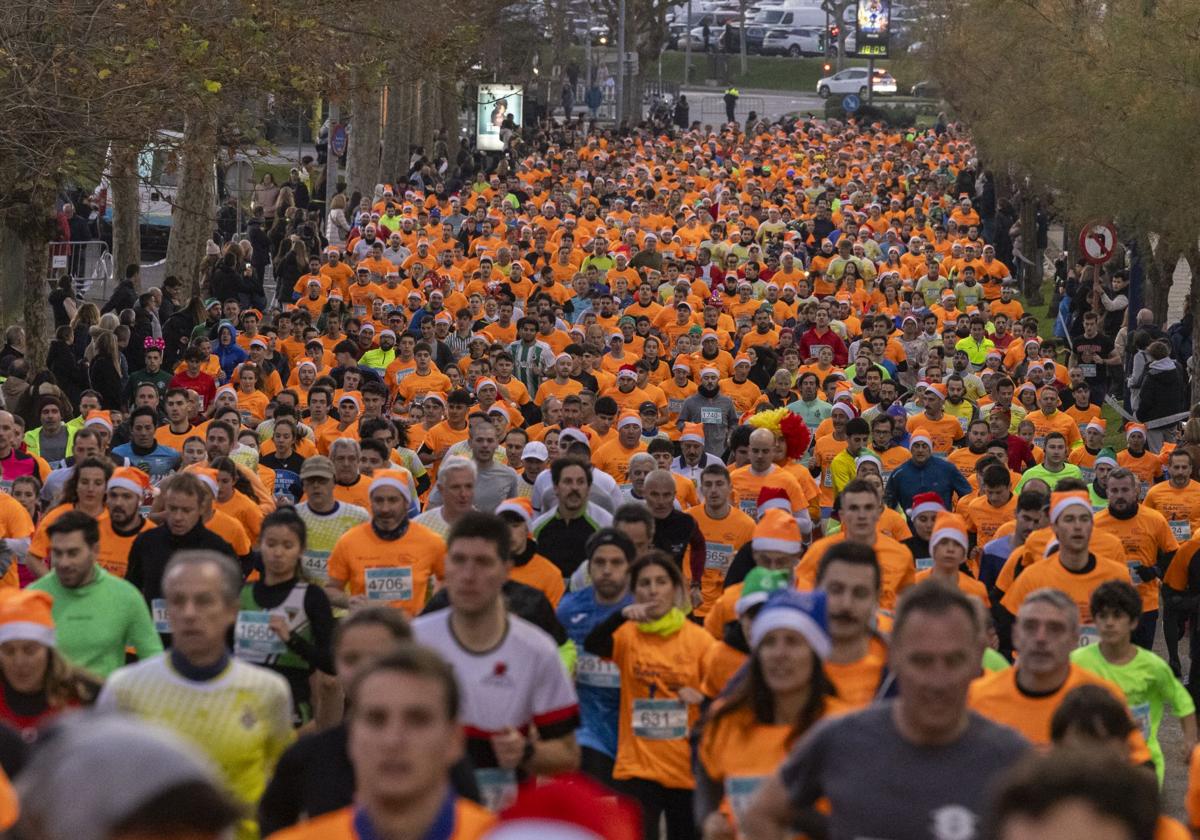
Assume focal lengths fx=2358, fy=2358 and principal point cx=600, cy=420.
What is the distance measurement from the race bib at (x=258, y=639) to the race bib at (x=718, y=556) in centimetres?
383

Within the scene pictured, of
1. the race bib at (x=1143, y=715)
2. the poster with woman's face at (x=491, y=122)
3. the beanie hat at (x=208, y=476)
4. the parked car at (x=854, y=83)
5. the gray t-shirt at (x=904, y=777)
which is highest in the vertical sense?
the parked car at (x=854, y=83)

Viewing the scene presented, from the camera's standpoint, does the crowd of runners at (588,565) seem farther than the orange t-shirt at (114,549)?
No

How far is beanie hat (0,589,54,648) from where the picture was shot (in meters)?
7.07

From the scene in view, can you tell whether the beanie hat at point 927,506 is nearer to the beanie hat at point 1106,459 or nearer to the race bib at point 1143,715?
the beanie hat at point 1106,459

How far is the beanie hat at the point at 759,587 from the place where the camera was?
773cm

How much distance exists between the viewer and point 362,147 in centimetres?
4375

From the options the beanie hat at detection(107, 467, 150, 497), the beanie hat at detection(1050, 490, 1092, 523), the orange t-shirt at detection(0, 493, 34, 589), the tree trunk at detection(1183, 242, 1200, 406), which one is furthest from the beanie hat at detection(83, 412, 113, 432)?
the tree trunk at detection(1183, 242, 1200, 406)

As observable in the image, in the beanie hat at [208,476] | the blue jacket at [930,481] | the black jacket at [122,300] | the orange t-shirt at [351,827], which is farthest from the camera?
the black jacket at [122,300]

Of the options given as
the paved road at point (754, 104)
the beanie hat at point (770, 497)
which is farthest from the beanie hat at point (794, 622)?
the paved road at point (754, 104)

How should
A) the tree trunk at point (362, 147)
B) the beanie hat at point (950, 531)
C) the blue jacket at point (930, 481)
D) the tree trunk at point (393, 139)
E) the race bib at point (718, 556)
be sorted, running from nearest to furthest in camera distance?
the beanie hat at point (950, 531) < the race bib at point (718, 556) < the blue jacket at point (930, 481) < the tree trunk at point (362, 147) < the tree trunk at point (393, 139)

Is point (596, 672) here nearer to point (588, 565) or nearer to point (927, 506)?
point (588, 565)

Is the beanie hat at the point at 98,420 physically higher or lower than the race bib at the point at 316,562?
higher

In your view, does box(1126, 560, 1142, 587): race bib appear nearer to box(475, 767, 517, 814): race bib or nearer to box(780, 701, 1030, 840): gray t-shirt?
box(475, 767, 517, 814): race bib

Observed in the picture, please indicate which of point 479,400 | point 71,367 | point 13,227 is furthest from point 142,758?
point 13,227
